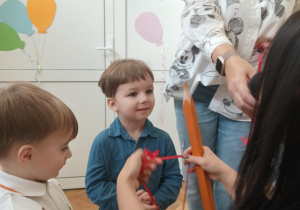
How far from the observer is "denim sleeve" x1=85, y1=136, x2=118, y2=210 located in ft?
3.22

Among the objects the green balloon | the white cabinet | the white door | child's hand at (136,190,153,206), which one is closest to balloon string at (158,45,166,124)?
the white cabinet

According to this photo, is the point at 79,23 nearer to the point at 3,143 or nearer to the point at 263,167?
the point at 3,143

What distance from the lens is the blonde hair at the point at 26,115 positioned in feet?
2.32

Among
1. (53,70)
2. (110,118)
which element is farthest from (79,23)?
(110,118)

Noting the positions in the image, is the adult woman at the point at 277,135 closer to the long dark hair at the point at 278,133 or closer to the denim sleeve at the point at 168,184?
the long dark hair at the point at 278,133

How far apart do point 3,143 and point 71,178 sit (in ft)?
5.48

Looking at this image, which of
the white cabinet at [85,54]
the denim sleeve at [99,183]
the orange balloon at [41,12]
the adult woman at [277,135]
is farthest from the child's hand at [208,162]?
the orange balloon at [41,12]

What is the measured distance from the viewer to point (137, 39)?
7.55 ft

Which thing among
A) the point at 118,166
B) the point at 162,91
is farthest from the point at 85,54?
the point at 118,166

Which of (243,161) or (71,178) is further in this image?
(71,178)

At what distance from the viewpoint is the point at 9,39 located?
2.06m

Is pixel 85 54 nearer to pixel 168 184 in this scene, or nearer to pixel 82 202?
pixel 82 202

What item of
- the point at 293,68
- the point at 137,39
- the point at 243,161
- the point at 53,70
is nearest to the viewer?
the point at 293,68

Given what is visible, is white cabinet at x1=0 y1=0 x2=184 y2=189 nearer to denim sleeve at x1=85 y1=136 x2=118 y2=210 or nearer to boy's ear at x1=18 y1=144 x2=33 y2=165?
denim sleeve at x1=85 y1=136 x2=118 y2=210
